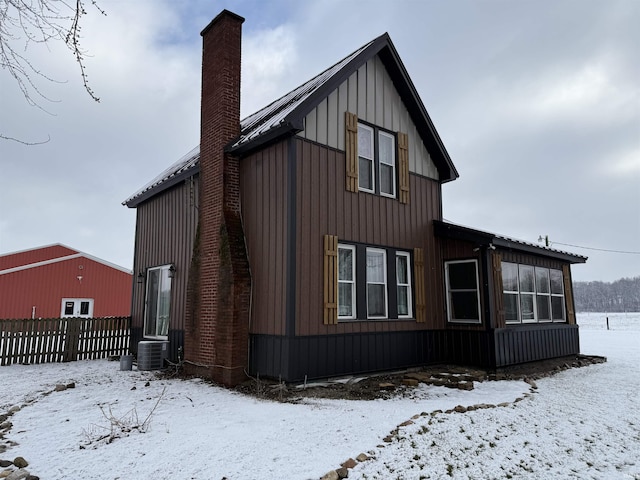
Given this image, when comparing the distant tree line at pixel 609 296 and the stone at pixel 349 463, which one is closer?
Result: the stone at pixel 349 463

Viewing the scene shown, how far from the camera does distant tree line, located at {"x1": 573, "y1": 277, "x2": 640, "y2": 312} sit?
10244 cm

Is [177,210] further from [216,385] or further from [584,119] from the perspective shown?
[584,119]

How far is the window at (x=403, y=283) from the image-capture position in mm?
10055

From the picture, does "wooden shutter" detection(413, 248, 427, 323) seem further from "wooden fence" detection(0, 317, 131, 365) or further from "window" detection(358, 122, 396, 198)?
"wooden fence" detection(0, 317, 131, 365)

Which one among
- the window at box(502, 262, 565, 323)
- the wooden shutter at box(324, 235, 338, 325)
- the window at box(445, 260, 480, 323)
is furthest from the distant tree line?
the wooden shutter at box(324, 235, 338, 325)

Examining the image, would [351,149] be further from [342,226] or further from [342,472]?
[342,472]

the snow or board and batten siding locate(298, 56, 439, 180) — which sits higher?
board and batten siding locate(298, 56, 439, 180)

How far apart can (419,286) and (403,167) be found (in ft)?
9.78

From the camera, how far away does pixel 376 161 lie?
10094 millimetres

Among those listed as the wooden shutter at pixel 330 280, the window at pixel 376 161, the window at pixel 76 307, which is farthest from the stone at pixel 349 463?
the window at pixel 76 307

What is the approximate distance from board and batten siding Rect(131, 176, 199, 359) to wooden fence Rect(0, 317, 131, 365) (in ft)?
1.84

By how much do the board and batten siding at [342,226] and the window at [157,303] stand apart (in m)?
4.92

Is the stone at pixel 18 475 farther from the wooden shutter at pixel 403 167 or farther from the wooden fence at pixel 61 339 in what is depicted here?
the wooden shutter at pixel 403 167

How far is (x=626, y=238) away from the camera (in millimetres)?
42000
